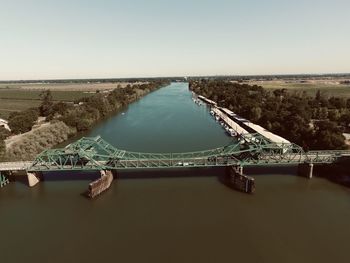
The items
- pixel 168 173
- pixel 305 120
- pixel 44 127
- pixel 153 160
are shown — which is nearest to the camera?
pixel 153 160

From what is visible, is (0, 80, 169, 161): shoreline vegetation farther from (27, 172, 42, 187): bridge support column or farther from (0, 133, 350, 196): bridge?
(0, 133, 350, 196): bridge

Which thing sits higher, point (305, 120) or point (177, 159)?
point (305, 120)

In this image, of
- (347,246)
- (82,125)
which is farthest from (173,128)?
(347,246)

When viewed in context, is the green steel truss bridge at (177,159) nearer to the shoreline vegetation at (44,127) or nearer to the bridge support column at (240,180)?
the bridge support column at (240,180)

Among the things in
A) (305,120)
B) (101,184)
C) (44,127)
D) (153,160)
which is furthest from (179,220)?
(44,127)

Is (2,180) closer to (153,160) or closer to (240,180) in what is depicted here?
(153,160)

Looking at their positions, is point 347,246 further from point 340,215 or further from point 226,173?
point 226,173
